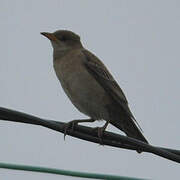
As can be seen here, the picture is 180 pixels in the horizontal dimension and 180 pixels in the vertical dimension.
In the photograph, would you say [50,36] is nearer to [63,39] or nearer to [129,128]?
[63,39]

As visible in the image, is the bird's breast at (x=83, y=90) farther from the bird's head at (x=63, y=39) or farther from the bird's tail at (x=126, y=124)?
the bird's head at (x=63, y=39)

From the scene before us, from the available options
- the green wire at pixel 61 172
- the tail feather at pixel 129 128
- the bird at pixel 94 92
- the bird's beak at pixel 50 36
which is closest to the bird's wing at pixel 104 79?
the bird at pixel 94 92

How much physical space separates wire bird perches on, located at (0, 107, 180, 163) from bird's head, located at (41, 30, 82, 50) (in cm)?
316

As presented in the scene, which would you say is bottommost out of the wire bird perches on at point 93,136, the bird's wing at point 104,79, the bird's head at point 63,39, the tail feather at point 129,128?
the tail feather at point 129,128

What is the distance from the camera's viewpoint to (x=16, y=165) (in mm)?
3994

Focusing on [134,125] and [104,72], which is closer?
[134,125]

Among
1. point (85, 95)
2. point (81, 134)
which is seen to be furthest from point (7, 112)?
point (85, 95)

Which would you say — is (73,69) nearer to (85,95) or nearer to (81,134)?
(85,95)

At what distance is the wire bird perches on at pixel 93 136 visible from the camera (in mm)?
4039

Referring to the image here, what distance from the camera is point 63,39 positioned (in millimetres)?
7742

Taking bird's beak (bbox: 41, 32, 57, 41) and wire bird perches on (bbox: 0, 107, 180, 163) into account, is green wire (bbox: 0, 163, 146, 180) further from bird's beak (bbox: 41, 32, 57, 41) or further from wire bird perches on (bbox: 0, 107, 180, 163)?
bird's beak (bbox: 41, 32, 57, 41)

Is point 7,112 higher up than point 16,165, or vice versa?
point 7,112

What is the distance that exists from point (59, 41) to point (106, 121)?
171 cm

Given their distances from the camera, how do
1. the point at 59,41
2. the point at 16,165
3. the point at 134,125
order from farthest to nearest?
the point at 59,41 < the point at 134,125 < the point at 16,165
